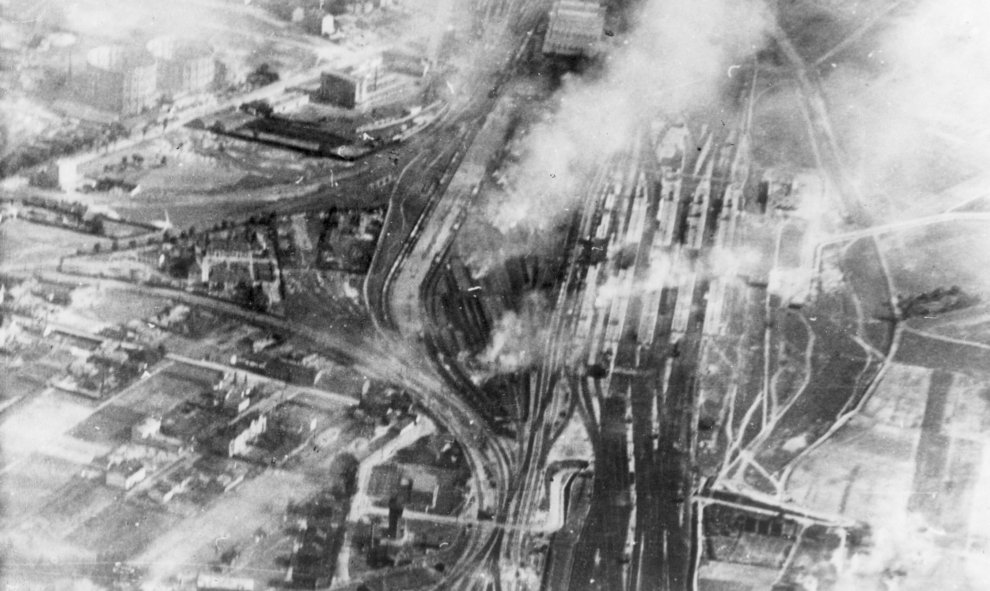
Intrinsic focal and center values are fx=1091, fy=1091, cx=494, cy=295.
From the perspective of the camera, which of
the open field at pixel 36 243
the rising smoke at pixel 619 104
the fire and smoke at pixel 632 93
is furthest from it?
the fire and smoke at pixel 632 93

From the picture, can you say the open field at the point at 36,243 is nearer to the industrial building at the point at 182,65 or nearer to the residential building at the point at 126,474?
the industrial building at the point at 182,65

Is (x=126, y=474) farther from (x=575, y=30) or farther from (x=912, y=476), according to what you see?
(x=575, y=30)

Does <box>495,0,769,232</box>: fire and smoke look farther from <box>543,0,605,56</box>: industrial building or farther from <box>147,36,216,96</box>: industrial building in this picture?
<box>147,36,216,96</box>: industrial building

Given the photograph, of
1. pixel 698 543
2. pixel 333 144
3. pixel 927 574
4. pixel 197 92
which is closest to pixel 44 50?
pixel 197 92

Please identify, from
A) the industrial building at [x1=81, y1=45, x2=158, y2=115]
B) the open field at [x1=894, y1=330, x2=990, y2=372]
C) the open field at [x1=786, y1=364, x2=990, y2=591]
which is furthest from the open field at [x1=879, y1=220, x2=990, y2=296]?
the industrial building at [x1=81, y1=45, x2=158, y2=115]

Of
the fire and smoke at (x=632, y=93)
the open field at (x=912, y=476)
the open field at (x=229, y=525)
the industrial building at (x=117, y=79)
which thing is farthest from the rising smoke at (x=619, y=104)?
the industrial building at (x=117, y=79)

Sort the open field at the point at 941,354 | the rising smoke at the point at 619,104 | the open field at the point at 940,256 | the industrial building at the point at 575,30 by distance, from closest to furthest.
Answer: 1. the open field at the point at 941,354
2. the open field at the point at 940,256
3. the rising smoke at the point at 619,104
4. the industrial building at the point at 575,30

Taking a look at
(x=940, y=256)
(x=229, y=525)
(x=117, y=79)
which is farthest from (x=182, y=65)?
(x=940, y=256)
